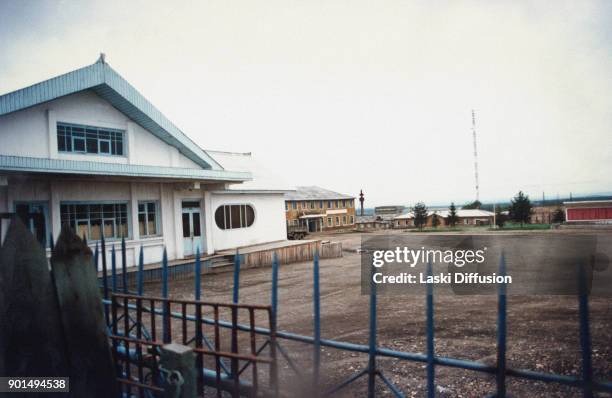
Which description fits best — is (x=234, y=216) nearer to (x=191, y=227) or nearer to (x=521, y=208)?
(x=191, y=227)

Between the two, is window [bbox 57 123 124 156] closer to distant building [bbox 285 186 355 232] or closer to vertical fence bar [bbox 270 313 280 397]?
vertical fence bar [bbox 270 313 280 397]

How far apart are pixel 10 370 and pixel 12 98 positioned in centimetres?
1065

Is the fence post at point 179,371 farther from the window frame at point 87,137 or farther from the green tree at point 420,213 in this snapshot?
the green tree at point 420,213

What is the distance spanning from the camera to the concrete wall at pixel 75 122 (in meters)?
11.7

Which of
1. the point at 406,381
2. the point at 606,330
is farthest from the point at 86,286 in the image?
the point at 606,330

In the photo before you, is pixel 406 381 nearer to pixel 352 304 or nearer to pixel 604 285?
pixel 352 304

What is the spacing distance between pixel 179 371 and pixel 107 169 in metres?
11.2

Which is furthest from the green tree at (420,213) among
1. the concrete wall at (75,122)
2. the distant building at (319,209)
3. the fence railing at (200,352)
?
the fence railing at (200,352)

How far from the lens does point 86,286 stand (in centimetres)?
325

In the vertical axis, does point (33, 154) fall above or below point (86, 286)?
above

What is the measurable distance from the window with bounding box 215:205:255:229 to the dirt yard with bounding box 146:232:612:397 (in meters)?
6.42

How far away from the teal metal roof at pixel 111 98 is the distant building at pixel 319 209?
2964cm

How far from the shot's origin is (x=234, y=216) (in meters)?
19.6

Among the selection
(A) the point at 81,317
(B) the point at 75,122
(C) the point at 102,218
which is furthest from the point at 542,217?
(A) the point at 81,317
